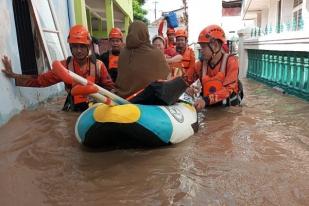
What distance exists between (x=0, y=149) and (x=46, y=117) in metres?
1.58

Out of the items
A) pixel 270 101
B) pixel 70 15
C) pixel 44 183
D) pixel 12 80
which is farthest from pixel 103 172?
pixel 70 15

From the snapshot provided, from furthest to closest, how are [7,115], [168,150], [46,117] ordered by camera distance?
[46,117] → [7,115] → [168,150]

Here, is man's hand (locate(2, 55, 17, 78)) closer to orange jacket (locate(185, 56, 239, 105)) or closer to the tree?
orange jacket (locate(185, 56, 239, 105))

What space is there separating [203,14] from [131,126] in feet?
96.4

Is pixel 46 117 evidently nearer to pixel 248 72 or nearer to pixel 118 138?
pixel 118 138

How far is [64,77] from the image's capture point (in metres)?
3.19

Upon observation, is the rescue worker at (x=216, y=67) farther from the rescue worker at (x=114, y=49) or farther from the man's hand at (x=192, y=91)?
the rescue worker at (x=114, y=49)

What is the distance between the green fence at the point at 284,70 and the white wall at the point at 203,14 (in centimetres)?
1903

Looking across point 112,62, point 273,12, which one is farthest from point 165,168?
point 273,12

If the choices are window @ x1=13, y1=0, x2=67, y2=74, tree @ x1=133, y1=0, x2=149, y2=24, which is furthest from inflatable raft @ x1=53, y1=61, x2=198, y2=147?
tree @ x1=133, y1=0, x2=149, y2=24

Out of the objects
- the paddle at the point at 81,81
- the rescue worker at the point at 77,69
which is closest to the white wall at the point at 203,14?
the rescue worker at the point at 77,69

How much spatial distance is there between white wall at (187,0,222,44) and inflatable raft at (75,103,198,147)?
2797 centimetres

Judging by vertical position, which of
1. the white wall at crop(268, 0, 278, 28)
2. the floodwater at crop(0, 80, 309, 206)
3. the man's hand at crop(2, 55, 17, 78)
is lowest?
the floodwater at crop(0, 80, 309, 206)

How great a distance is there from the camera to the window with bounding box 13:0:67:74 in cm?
612
